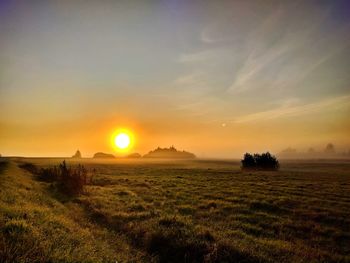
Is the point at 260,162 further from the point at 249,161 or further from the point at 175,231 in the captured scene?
the point at 175,231

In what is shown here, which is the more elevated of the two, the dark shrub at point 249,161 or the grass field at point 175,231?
the dark shrub at point 249,161

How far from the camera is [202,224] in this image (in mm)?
16609

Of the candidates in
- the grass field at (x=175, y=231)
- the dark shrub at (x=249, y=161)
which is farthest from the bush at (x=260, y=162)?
the grass field at (x=175, y=231)

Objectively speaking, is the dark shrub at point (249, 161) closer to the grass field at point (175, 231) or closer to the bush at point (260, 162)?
the bush at point (260, 162)

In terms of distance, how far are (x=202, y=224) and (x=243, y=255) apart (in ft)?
17.2

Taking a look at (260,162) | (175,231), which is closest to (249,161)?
(260,162)

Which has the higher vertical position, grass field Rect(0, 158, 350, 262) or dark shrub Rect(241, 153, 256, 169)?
dark shrub Rect(241, 153, 256, 169)

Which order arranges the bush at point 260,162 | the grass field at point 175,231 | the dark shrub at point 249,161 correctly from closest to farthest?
1. the grass field at point 175,231
2. the bush at point 260,162
3. the dark shrub at point 249,161

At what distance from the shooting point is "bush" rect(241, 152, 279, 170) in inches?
3184

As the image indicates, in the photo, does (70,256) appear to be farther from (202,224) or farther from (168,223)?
(202,224)

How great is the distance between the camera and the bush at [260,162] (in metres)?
80.9

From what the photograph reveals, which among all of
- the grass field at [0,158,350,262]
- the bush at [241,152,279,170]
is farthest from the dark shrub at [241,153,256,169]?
the grass field at [0,158,350,262]

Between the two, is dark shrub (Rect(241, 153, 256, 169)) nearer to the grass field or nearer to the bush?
the bush

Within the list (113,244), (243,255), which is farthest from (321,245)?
(113,244)
